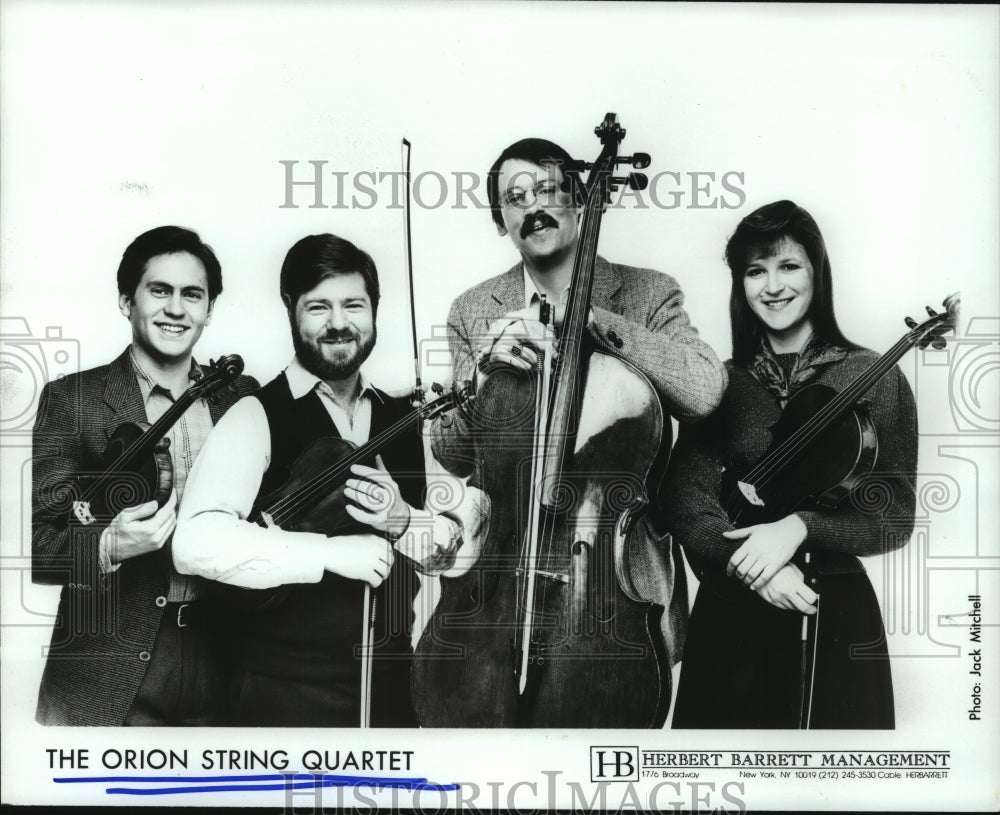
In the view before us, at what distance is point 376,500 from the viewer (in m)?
3.41

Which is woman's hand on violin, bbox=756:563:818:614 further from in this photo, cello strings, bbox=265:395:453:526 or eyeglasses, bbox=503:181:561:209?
eyeglasses, bbox=503:181:561:209

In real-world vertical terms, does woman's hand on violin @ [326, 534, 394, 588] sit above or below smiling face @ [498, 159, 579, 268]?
below

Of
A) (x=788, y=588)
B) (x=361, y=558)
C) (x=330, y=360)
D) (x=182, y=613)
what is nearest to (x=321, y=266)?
(x=330, y=360)

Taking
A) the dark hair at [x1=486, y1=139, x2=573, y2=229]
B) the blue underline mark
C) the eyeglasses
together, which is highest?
the dark hair at [x1=486, y1=139, x2=573, y2=229]

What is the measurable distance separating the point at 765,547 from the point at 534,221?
1282mm

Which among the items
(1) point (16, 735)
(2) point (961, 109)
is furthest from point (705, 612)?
(1) point (16, 735)

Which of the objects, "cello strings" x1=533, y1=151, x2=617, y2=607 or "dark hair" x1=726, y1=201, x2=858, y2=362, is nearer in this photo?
"cello strings" x1=533, y1=151, x2=617, y2=607

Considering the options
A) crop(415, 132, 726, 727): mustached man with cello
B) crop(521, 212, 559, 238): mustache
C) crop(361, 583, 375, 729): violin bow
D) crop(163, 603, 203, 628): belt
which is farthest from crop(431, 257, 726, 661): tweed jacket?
crop(163, 603, 203, 628): belt

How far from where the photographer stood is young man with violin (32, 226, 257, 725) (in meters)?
3.45

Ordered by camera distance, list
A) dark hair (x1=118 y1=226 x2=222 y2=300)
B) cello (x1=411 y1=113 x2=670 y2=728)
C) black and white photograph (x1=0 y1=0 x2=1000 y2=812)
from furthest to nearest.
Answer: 1. dark hair (x1=118 y1=226 x2=222 y2=300)
2. black and white photograph (x1=0 y1=0 x2=1000 y2=812)
3. cello (x1=411 y1=113 x2=670 y2=728)

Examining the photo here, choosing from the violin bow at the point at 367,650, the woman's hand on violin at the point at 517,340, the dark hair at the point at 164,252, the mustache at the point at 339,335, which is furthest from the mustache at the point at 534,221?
the violin bow at the point at 367,650

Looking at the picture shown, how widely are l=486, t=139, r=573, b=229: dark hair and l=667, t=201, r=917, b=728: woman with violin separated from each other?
2.14 feet

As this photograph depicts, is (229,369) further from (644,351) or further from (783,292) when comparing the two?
(783,292)

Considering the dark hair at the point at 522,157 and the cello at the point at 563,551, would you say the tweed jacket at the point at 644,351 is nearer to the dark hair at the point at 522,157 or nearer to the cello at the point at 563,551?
the cello at the point at 563,551
